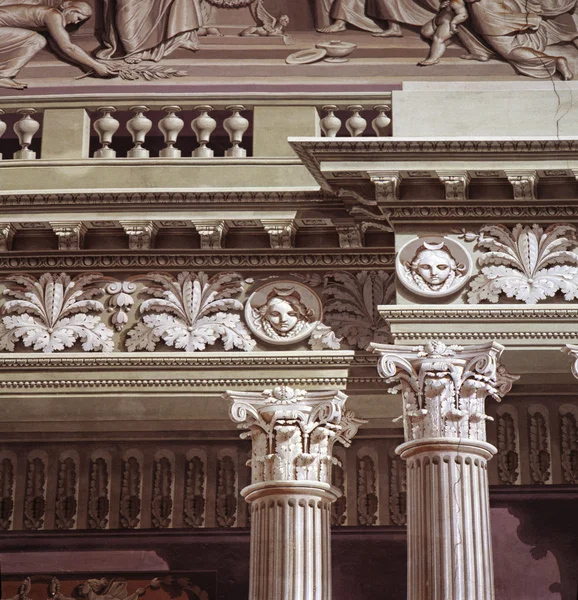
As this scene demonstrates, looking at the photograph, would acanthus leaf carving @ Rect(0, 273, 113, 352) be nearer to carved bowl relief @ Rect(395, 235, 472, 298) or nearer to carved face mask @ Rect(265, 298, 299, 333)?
carved face mask @ Rect(265, 298, 299, 333)

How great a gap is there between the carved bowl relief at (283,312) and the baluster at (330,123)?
1666 millimetres

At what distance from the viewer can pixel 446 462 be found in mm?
12398

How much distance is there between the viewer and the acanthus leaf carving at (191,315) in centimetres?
1376

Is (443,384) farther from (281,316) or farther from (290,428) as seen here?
(281,316)

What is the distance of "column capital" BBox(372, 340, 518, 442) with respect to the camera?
41.0ft

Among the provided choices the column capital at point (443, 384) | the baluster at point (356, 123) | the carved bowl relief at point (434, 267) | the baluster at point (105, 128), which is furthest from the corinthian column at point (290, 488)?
the baluster at point (105, 128)

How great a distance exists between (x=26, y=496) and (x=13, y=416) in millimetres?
1182

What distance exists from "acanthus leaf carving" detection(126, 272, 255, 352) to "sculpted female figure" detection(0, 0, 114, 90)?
2.59 m

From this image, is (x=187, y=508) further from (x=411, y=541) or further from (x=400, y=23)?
(x=400, y=23)

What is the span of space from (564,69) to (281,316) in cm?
369

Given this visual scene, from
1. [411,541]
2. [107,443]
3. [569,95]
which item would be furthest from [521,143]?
[107,443]

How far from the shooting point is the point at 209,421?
1567 cm

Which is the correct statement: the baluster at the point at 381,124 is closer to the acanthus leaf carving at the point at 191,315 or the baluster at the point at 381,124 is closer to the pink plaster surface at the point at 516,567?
the acanthus leaf carving at the point at 191,315

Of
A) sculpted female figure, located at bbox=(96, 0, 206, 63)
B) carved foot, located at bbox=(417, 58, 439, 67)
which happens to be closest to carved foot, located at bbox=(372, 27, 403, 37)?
carved foot, located at bbox=(417, 58, 439, 67)
